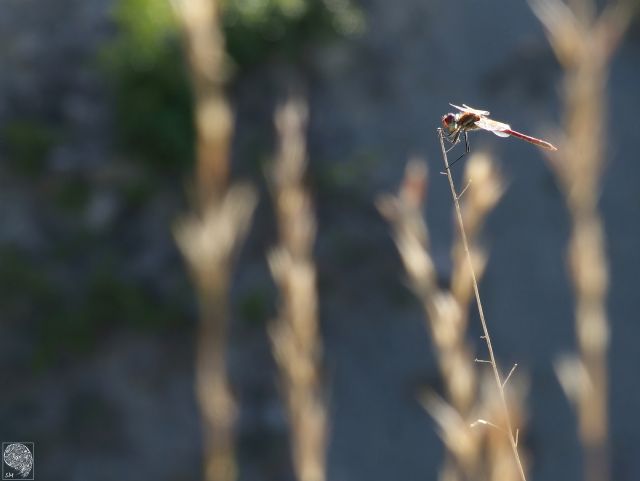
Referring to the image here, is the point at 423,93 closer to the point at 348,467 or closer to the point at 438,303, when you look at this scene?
the point at 348,467

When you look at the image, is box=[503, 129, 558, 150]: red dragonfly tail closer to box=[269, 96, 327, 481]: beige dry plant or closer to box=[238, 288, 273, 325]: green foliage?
A: box=[269, 96, 327, 481]: beige dry plant

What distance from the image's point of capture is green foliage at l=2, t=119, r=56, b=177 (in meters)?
6.75

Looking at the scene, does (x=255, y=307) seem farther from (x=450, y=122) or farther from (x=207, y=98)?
(x=450, y=122)

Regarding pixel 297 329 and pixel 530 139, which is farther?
pixel 297 329

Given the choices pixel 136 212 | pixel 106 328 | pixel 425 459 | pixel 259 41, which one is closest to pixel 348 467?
pixel 425 459

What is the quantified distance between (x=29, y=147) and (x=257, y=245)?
1565 millimetres

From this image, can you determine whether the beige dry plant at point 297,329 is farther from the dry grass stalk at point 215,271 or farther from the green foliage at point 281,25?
the green foliage at point 281,25

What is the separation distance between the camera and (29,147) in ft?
22.2

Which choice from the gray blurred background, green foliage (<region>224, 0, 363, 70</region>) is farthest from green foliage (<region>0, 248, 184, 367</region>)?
green foliage (<region>224, 0, 363, 70</region>)

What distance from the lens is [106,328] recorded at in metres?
6.41

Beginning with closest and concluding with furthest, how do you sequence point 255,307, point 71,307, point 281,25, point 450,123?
point 450,123
point 71,307
point 255,307
point 281,25

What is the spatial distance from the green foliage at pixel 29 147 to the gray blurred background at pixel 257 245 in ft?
0.04

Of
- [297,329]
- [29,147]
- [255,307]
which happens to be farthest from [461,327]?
[29,147]

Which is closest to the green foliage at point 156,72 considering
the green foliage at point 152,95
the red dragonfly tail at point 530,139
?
the green foliage at point 152,95
